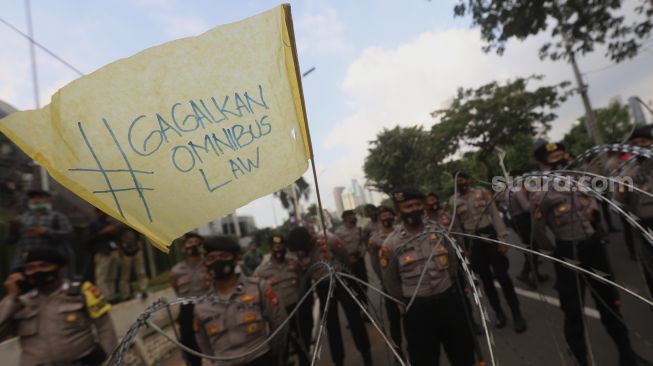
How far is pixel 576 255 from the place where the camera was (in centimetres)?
327

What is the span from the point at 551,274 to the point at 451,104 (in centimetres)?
2465

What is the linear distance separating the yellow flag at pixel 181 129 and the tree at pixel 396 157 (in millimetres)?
34150

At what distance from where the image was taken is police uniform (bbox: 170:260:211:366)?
171 inches

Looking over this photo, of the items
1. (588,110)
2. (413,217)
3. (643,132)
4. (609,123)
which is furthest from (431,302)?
(609,123)

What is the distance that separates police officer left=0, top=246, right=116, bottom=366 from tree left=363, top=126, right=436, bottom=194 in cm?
3364

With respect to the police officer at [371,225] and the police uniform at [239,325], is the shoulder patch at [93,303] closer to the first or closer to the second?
the police uniform at [239,325]

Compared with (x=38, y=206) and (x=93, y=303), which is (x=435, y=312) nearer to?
(x=93, y=303)

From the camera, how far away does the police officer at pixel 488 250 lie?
4.54 metres

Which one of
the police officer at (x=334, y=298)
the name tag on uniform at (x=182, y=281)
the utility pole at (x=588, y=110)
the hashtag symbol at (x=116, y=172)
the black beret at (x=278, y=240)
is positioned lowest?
the police officer at (x=334, y=298)

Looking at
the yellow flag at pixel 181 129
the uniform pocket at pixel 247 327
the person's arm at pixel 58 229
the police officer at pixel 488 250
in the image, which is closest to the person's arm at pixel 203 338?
the uniform pocket at pixel 247 327

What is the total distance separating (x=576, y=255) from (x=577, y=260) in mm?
52

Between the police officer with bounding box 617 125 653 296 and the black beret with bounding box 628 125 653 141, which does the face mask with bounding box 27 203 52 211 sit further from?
the black beret with bounding box 628 125 653 141

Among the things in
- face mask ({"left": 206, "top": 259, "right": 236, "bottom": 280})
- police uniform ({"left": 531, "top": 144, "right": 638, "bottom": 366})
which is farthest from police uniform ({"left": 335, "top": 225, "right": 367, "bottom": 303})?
face mask ({"left": 206, "top": 259, "right": 236, "bottom": 280})

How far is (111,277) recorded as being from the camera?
616 centimetres
